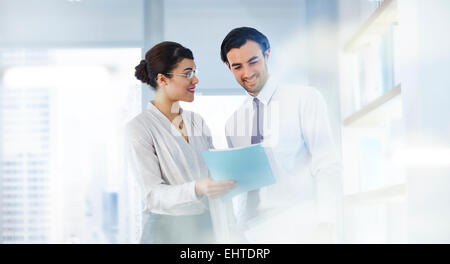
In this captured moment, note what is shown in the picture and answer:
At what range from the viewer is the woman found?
48.1 inches

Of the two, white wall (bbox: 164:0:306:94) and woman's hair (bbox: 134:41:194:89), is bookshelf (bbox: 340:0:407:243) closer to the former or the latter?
white wall (bbox: 164:0:306:94)

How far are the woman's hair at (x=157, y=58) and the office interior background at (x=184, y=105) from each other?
16 mm

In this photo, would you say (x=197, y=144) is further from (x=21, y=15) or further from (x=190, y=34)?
(x=21, y=15)

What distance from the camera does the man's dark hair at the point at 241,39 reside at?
128 cm

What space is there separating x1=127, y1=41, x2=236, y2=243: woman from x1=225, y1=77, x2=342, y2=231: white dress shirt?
3.0 inches

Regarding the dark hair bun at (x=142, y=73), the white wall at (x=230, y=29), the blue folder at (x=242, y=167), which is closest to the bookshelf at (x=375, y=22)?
the white wall at (x=230, y=29)

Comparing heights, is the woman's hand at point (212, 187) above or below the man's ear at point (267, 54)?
below

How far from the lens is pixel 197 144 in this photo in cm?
126

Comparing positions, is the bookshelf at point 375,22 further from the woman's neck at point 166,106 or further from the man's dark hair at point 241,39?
the woman's neck at point 166,106

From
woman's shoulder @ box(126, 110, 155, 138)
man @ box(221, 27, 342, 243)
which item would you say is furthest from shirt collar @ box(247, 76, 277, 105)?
woman's shoulder @ box(126, 110, 155, 138)

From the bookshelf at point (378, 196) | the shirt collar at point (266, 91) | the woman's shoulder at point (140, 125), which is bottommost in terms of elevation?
the bookshelf at point (378, 196)

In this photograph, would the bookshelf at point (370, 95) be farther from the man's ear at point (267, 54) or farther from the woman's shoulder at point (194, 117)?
the woman's shoulder at point (194, 117)

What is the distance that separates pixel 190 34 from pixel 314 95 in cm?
30
